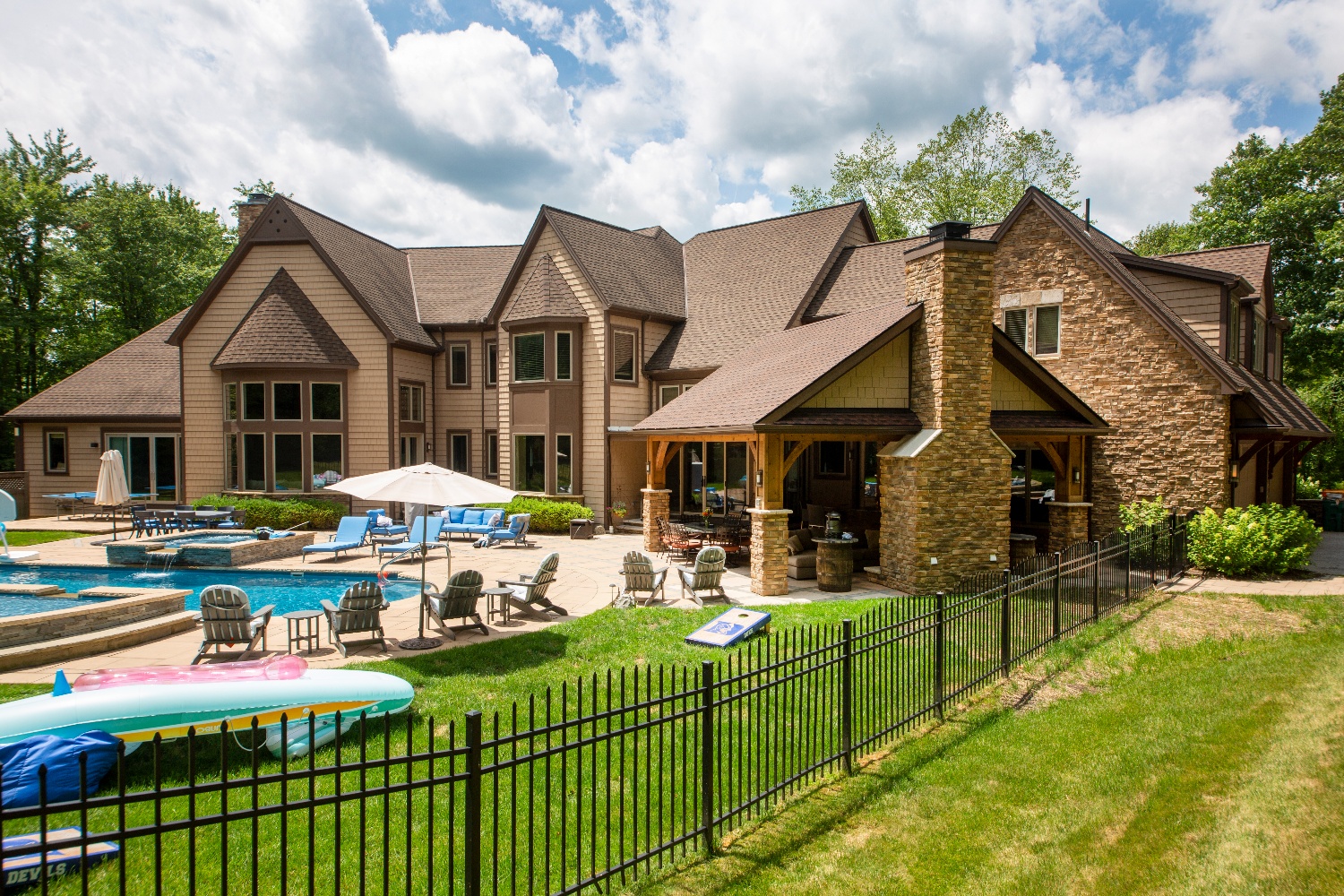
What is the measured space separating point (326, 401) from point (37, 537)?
8.76m

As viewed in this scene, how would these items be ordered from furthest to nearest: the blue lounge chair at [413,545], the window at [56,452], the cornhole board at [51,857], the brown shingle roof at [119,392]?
the window at [56,452]
the brown shingle roof at [119,392]
the blue lounge chair at [413,545]
the cornhole board at [51,857]

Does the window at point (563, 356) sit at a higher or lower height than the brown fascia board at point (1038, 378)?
higher

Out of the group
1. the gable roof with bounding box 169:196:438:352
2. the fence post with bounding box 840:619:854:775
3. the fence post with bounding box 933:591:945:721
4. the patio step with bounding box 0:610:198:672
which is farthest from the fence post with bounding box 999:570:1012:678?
the gable roof with bounding box 169:196:438:352

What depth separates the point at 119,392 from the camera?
28.1 m

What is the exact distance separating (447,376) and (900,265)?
16.4 metres

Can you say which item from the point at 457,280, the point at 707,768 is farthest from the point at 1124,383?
the point at 457,280

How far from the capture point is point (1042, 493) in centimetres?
1931

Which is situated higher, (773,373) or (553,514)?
(773,373)

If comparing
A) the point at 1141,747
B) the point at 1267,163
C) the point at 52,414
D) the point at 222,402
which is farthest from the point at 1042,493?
the point at 52,414

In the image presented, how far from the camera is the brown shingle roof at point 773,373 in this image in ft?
46.9

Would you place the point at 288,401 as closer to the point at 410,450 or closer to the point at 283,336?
the point at 283,336

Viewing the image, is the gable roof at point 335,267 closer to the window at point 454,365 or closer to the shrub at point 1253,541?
the window at point 454,365

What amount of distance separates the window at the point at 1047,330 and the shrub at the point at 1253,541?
5308 mm

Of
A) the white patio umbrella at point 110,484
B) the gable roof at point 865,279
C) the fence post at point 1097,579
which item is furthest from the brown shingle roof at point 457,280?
the fence post at point 1097,579
